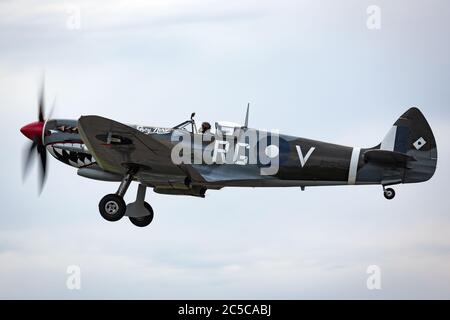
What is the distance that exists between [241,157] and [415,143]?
10.3 feet

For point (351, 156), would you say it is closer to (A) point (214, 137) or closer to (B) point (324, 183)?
(B) point (324, 183)

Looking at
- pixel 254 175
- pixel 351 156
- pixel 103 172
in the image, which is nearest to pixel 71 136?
pixel 103 172

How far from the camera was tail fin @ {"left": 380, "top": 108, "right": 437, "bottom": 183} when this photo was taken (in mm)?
20141

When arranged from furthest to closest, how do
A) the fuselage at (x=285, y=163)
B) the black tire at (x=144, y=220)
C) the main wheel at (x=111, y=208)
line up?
the black tire at (x=144, y=220)
the main wheel at (x=111, y=208)
the fuselage at (x=285, y=163)

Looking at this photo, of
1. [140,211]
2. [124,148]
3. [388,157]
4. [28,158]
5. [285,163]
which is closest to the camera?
[388,157]

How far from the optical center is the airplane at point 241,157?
20172mm

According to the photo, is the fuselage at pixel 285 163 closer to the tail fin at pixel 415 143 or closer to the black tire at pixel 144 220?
the tail fin at pixel 415 143

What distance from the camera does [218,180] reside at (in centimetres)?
2080

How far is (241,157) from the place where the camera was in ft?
67.8

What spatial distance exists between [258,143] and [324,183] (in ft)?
4.57

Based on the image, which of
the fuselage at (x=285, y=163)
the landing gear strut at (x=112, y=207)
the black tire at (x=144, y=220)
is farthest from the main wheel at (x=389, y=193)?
the landing gear strut at (x=112, y=207)

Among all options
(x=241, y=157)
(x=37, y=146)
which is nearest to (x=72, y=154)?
(x=37, y=146)

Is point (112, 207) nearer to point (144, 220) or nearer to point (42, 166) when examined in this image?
point (144, 220)

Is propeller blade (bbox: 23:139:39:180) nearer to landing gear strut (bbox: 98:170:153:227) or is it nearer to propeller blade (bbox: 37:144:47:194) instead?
propeller blade (bbox: 37:144:47:194)
